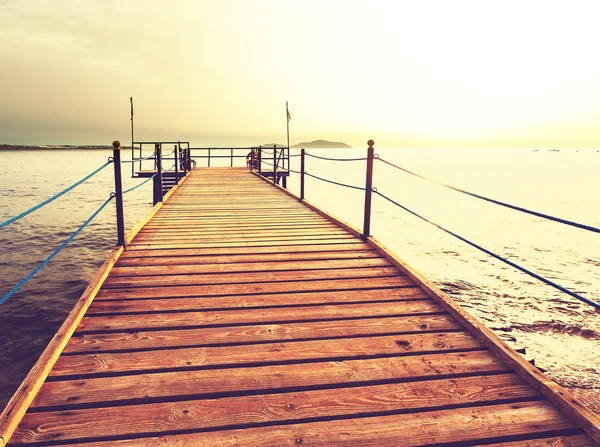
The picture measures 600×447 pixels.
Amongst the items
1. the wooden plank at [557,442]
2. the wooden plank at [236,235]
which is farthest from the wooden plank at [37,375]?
the wooden plank at [557,442]

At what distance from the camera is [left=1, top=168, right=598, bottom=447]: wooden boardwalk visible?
6.17 ft

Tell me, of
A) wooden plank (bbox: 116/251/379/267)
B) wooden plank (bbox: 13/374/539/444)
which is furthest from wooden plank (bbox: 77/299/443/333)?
wooden plank (bbox: 116/251/379/267)

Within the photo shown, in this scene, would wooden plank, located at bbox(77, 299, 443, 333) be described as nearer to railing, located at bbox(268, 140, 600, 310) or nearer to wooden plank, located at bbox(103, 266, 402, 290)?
wooden plank, located at bbox(103, 266, 402, 290)

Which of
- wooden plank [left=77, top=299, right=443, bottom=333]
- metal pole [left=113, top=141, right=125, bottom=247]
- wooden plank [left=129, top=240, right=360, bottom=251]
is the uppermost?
metal pole [left=113, top=141, right=125, bottom=247]

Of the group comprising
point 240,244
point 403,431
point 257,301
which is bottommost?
point 403,431

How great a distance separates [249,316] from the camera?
3037 mm

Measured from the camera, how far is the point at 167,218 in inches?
261

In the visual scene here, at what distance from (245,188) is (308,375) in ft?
31.0

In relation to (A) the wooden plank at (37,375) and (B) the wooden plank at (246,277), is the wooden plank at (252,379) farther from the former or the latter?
(B) the wooden plank at (246,277)

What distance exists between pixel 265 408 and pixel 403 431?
0.71 m

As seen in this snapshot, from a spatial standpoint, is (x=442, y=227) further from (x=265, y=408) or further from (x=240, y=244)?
(x=265, y=408)

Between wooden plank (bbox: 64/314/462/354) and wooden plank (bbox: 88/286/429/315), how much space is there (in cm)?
34

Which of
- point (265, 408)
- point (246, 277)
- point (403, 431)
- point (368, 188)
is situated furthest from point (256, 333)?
point (368, 188)

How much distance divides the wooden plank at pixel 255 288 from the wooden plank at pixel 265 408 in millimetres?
1423
